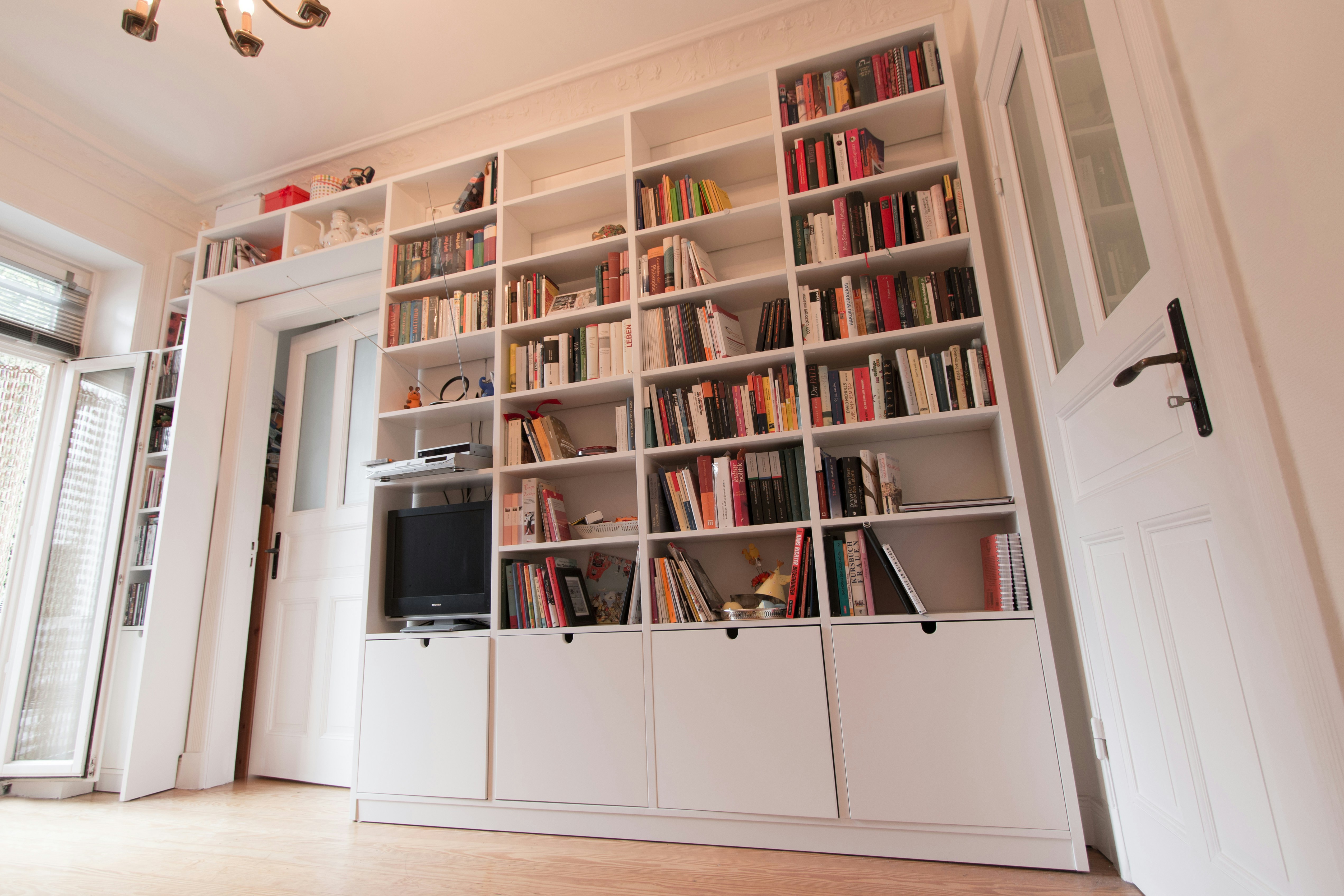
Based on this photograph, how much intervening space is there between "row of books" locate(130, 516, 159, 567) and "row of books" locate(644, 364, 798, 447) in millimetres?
2499

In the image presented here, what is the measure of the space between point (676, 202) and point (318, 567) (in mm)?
2508

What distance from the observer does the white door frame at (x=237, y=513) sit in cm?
304

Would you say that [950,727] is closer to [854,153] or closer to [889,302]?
[889,302]

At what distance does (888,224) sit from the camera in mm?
2225

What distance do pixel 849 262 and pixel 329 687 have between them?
300cm

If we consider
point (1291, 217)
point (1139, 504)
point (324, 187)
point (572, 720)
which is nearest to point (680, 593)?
point (572, 720)

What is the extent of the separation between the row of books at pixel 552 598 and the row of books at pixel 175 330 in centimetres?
245

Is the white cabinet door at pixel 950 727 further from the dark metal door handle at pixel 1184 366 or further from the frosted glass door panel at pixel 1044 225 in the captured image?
the dark metal door handle at pixel 1184 366

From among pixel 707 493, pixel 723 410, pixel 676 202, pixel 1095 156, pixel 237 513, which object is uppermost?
pixel 676 202

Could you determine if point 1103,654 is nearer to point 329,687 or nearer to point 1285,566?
point 1285,566

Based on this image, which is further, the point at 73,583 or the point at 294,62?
the point at 73,583

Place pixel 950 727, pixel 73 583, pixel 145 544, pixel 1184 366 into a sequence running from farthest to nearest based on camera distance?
1. pixel 145 544
2. pixel 73 583
3. pixel 950 727
4. pixel 1184 366

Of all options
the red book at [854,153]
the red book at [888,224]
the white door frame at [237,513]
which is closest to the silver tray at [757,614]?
the red book at [888,224]

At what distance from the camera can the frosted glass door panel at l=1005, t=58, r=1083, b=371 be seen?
163cm
